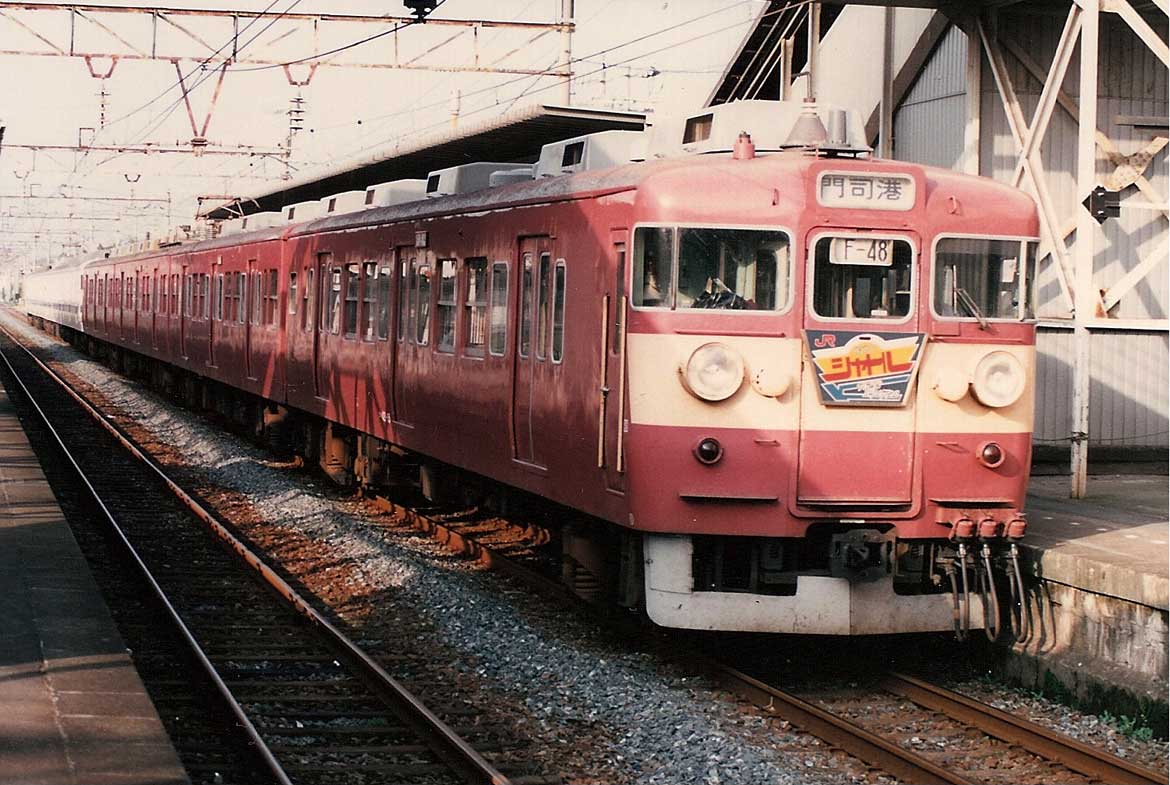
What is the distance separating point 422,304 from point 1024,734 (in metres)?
6.93

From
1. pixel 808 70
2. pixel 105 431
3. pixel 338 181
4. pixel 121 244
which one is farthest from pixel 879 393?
pixel 121 244

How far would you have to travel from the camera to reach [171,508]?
1587 centimetres

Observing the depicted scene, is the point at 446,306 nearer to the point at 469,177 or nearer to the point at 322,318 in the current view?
the point at 469,177

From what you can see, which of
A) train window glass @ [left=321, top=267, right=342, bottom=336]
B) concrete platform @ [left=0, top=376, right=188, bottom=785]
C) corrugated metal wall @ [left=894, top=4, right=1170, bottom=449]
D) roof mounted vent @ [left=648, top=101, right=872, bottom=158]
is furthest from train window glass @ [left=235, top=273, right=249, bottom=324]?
roof mounted vent @ [left=648, top=101, right=872, bottom=158]

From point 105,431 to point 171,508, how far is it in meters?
8.71

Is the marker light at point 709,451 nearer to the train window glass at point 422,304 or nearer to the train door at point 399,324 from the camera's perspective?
the train window glass at point 422,304

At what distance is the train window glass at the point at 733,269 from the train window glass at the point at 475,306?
3.01m

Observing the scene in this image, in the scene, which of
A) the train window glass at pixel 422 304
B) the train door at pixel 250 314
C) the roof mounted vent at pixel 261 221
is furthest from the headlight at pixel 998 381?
the roof mounted vent at pixel 261 221

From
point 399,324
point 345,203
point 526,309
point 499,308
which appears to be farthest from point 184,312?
point 526,309

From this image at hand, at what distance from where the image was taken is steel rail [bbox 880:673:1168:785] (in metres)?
6.97

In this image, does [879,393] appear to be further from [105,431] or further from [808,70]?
[105,431]

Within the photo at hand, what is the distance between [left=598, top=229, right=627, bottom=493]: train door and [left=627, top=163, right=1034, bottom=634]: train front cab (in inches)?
4.6

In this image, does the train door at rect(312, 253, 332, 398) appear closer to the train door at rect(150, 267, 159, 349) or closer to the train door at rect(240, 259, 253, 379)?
the train door at rect(240, 259, 253, 379)

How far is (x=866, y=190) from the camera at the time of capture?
8570mm
